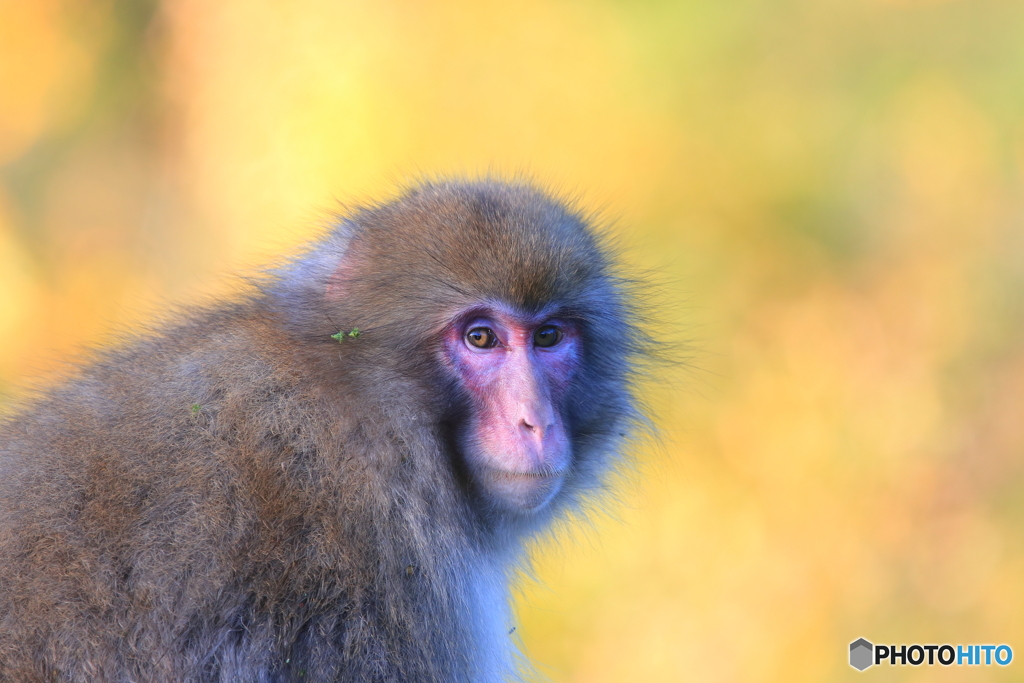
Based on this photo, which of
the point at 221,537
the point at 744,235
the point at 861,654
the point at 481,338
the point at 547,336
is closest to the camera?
the point at 221,537

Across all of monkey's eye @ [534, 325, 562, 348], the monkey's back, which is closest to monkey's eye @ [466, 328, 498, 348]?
monkey's eye @ [534, 325, 562, 348]

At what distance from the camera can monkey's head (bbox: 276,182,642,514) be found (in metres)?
3.33

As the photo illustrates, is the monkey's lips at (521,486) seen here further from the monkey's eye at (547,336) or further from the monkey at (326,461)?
the monkey's eye at (547,336)

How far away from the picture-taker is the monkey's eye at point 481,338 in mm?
3465

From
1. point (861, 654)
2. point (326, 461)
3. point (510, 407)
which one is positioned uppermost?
point (510, 407)

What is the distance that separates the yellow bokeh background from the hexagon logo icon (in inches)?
4.1

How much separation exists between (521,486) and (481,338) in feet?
1.73

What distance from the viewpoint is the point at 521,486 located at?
10.8ft

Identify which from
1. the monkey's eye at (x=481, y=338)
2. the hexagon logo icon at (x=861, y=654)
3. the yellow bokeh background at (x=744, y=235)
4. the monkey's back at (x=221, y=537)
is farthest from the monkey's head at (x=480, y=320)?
the hexagon logo icon at (x=861, y=654)

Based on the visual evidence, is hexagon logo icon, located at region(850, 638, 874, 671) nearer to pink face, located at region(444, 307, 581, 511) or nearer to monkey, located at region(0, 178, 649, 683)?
monkey, located at region(0, 178, 649, 683)

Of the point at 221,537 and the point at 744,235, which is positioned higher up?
the point at 744,235

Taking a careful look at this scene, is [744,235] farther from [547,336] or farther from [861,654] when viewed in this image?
[547,336]

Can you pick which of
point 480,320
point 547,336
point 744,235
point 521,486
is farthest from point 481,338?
point 744,235

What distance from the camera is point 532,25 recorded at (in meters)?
9.54
